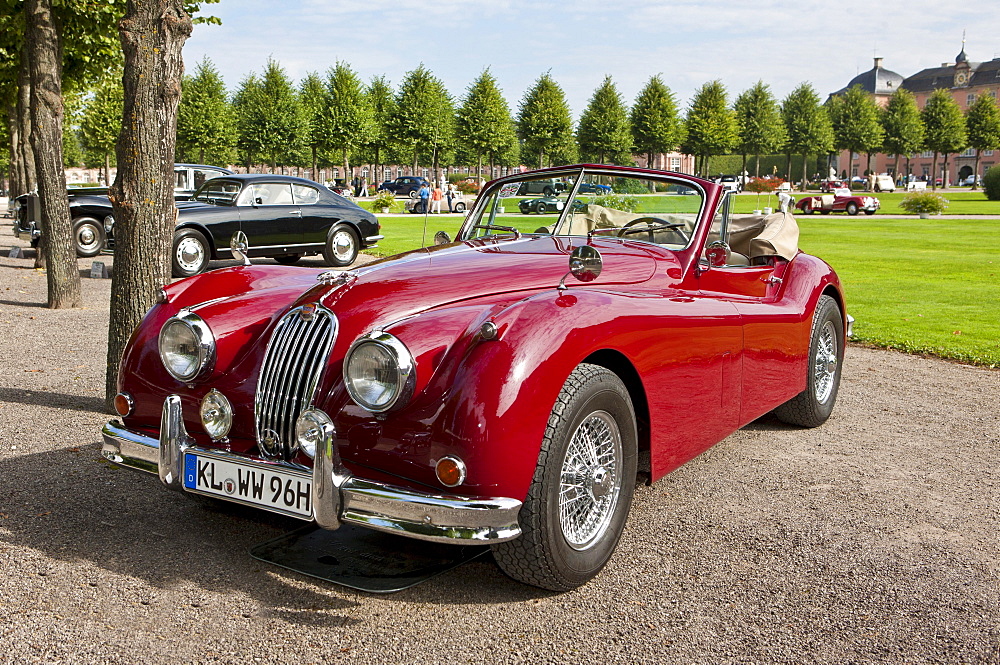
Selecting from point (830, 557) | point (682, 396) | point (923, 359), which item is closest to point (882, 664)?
point (830, 557)

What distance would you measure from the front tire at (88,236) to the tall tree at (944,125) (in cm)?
7506

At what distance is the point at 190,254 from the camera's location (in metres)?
13.9

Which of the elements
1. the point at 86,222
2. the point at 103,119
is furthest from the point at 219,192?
the point at 103,119

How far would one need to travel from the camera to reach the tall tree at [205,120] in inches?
2003

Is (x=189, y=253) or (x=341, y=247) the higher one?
(x=341, y=247)

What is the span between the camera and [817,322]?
5.46 metres

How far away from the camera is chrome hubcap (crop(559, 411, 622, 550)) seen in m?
3.26

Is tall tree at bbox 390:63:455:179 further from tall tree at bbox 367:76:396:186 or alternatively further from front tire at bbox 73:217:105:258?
front tire at bbox 73:217:105:258

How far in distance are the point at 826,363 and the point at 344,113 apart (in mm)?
52873

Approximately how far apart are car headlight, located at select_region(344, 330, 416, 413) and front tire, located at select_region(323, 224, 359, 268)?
1298 centimetres

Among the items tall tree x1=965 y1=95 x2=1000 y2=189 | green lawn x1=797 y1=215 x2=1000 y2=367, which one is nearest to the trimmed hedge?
green lawn x1=797 y1=215 x2=1000 y2=367

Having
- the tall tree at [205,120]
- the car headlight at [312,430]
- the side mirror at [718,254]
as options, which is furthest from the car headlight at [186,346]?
the tall tree at [205,120]

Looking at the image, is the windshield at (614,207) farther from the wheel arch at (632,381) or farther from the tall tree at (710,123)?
the tall tree at (710,123)

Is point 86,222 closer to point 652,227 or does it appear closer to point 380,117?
point 652,227
